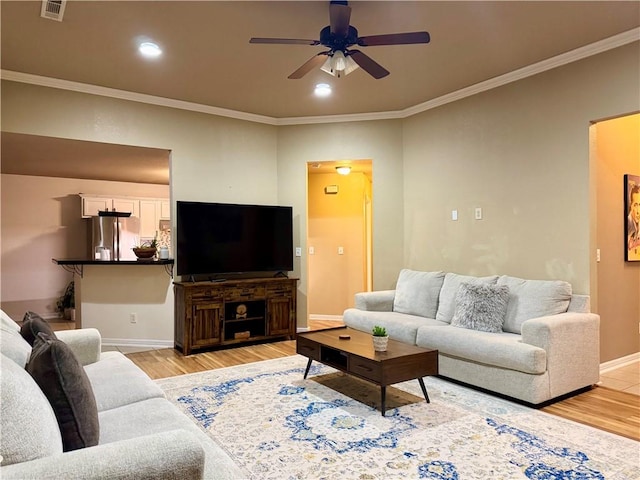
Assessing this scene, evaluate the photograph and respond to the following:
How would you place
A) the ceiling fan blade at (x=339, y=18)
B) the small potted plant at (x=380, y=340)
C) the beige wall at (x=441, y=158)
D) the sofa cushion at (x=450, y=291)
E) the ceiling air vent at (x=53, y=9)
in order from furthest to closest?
the sofa cushion at (x=450, y=291)
the beige wall at (x=441, y=158)
the small potted plant at (x=380, y=340)
the ceiling air vent at (x=53, y=9)
the ceiling fan blade at (x=339, y=18)

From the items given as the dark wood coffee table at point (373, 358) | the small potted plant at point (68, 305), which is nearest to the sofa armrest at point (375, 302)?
the dark wood coffee table at point (373, 358)

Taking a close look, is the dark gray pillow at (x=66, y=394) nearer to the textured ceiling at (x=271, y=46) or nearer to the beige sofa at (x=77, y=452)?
the beige sofa at (x=77, y=452)

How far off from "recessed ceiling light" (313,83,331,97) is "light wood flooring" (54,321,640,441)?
2981 mm

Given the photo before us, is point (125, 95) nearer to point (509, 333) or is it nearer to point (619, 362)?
point (509, 333)

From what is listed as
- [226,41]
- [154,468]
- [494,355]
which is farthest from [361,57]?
[154,468]

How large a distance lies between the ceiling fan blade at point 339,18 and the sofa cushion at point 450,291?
267cm

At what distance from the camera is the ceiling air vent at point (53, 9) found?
300cm

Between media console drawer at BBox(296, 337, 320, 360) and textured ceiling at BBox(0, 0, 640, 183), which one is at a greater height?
textured ceiling at BBox(0, 0, 640, 183)

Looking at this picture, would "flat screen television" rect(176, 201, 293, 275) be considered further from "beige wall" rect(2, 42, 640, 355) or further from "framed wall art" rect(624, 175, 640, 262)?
"framed wall art" rect(624, 175, 640, 262)

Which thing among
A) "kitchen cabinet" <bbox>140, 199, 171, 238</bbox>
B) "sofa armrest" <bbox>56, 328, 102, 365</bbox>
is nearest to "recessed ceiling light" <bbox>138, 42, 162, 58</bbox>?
"sofa armrest" <bbox>56, 328, 102, 365</bbox>

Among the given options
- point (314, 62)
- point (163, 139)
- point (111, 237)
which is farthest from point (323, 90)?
point (111, 237)

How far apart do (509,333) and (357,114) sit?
338 centimetres

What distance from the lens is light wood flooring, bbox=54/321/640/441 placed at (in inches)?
120

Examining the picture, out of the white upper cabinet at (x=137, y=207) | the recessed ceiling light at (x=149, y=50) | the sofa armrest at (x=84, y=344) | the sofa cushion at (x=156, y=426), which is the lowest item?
the sofa cushion at (x=156, y=426)
